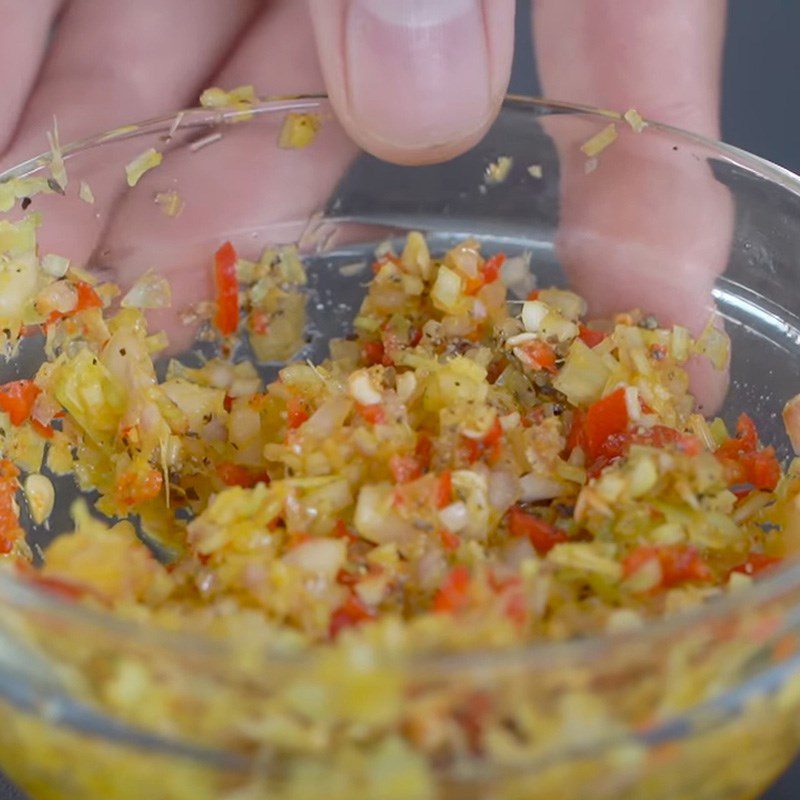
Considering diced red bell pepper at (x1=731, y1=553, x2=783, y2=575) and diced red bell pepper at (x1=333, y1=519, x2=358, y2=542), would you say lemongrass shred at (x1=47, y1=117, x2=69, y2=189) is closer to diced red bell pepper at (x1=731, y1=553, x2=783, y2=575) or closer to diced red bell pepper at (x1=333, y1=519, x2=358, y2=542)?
diced red bell pepper at (x1=333, y1=519, x2=358, y2=542)

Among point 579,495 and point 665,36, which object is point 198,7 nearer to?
point 665,36

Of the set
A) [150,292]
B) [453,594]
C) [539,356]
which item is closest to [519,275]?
[539,356]

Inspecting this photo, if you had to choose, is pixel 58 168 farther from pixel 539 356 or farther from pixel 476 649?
pixel 476 649

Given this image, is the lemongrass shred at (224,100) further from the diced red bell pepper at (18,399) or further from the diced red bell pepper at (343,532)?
the diced red bell pepper at (343,532)

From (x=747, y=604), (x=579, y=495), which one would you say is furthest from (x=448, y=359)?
(x=747, y=604)

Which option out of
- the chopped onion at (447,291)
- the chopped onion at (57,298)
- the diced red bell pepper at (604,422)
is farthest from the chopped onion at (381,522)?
the chopped onion at (57,298)

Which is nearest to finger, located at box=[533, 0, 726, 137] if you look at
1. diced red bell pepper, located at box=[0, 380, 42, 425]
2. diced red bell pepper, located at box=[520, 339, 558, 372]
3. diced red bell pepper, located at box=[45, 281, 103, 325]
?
diced red bell pepper, located at box=[520, 339, 558, 372]
